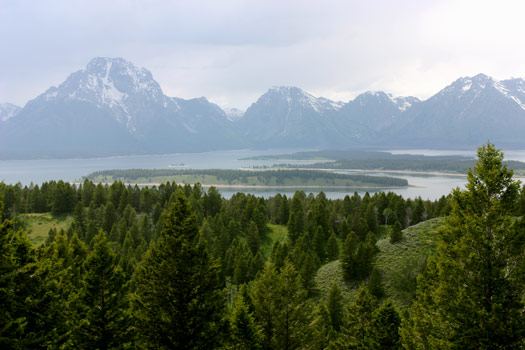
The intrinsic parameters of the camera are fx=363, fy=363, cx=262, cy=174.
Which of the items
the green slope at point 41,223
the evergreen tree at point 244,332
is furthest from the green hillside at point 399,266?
the green slope at point 41,223

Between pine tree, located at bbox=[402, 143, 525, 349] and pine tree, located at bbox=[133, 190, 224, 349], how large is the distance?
11711 millimetres

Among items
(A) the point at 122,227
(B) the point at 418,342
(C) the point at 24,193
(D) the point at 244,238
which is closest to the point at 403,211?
(D) the point at 244,238

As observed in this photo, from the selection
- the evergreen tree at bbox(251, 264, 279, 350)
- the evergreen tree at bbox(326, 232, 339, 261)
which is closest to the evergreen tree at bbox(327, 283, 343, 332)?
the evergreen tree at bbox(251, 264, 279, 350)

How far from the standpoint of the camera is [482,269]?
1717 cm

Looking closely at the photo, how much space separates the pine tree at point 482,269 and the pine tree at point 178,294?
11711mm

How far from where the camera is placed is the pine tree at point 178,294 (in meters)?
19.8

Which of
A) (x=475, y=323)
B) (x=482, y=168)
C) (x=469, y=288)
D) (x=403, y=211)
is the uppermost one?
(x=482, y=168)

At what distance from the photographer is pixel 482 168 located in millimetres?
18359

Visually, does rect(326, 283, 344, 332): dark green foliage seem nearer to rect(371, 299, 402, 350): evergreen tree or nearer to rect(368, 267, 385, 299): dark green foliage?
rect(368, 267, 385, 299): dark green foliage

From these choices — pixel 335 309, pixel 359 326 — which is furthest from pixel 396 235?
pixel 359 326

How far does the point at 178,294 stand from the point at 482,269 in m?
15.4

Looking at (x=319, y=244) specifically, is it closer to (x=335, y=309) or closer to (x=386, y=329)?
(x=335, y=309)

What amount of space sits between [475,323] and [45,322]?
2197 cm

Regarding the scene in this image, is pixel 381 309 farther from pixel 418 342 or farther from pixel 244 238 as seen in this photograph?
pixel 244 238
